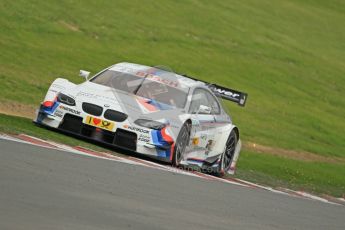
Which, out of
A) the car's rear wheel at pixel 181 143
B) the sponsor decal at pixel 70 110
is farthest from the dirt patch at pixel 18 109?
the car's rear wheel at pixel 181 143

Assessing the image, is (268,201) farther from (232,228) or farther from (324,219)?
(232,228)

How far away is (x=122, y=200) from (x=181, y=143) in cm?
594

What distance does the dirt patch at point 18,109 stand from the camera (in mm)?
19322

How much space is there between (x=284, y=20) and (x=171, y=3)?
1026cm

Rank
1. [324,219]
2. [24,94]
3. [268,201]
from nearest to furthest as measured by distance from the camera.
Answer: [324,219], [268,201], [24,94]

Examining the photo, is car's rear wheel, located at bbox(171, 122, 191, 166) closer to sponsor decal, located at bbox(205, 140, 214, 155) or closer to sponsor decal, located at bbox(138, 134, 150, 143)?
sponsor decal, located at bbox(138, 134, 150, 143)

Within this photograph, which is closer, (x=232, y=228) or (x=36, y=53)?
(x=232, y=228)

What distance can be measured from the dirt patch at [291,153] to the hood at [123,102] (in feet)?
29.0

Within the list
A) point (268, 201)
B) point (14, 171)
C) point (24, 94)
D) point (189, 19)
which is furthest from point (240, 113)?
point (14, 171)

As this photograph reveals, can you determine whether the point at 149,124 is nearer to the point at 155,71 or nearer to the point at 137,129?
the point at 137,129

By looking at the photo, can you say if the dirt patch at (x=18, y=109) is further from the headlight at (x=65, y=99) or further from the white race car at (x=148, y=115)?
the headlight at (x=65, y=99)

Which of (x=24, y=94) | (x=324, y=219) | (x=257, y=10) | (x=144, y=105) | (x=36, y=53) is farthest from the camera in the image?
(x=257, y=10)

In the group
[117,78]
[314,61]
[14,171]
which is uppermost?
[314,61]

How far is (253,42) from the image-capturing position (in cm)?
4369
